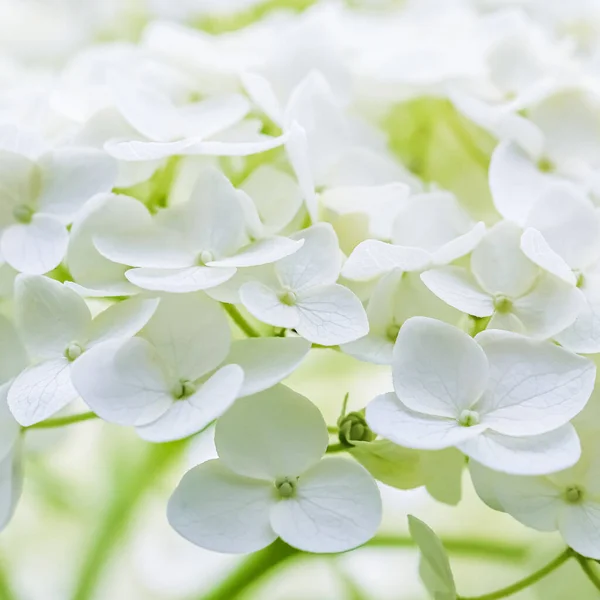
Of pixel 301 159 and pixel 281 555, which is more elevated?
pixel 301 159

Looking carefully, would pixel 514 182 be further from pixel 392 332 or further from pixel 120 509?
pixel 120 509

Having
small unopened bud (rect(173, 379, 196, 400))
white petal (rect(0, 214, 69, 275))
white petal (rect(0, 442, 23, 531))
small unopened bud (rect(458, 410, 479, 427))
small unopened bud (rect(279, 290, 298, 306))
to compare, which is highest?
small unopened bud (rect(279, 290, 298, 306))

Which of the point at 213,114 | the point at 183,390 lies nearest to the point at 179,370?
the point at 183,390

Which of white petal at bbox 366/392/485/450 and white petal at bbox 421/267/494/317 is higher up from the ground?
white petal at bbox 421/267/494/317

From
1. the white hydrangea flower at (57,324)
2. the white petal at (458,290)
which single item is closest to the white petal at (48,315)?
the white hydrangea flower at (57,324)

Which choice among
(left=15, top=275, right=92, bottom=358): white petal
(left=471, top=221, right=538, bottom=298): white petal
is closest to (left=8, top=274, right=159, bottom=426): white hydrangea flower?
(left=15, top=275, right=92, bottom=358): white petal

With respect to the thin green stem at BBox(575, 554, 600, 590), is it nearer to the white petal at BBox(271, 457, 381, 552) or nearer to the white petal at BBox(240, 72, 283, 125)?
the white petal at BBox(271, 457, 381, 552)

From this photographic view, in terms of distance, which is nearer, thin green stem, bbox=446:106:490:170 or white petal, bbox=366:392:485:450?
white petal, bbox=366:392:485:450

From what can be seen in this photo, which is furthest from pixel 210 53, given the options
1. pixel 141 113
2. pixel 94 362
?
pixel 94 362
